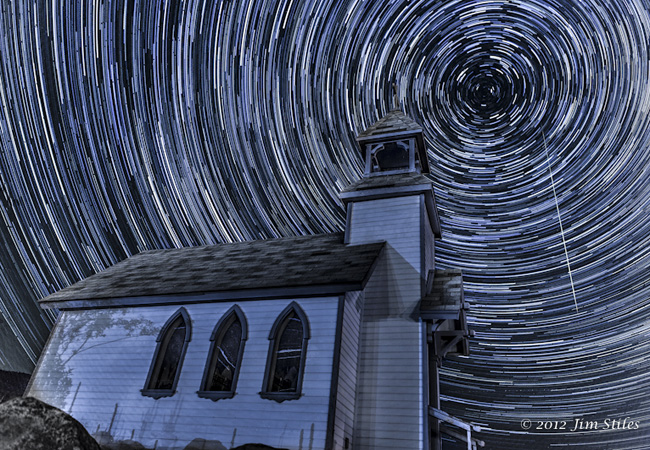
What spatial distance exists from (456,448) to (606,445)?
12.2m

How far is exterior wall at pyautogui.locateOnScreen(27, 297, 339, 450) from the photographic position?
12297mm

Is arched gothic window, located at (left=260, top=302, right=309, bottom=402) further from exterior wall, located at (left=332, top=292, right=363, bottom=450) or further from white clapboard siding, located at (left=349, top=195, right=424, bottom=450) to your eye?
white clapboard siding, located at (left=349, top=195, right=424, bottom=450)

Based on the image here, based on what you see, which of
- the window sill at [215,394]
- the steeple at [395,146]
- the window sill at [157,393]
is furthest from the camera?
the steeple at [395,146]

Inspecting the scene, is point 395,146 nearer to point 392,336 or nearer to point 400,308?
point 400,308

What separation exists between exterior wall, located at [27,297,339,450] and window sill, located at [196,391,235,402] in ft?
0.39

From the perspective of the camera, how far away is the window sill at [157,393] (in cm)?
1390

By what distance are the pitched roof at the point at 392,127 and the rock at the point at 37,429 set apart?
1666 cm

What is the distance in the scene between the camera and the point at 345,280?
1328 cm

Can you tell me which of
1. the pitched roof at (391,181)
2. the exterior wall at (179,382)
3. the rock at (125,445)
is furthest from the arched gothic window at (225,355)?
the pitched roof at (391,181)

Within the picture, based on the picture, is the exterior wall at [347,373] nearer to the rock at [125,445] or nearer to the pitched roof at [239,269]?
the pitched roof at [239,269]

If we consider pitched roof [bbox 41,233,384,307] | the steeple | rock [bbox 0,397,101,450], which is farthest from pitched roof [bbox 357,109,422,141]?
rock [bbox 0,397,101,450]

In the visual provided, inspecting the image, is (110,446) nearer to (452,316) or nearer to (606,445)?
(452,316)

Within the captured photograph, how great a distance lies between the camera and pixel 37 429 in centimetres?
652

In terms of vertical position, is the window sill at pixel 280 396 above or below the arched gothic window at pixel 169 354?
below
